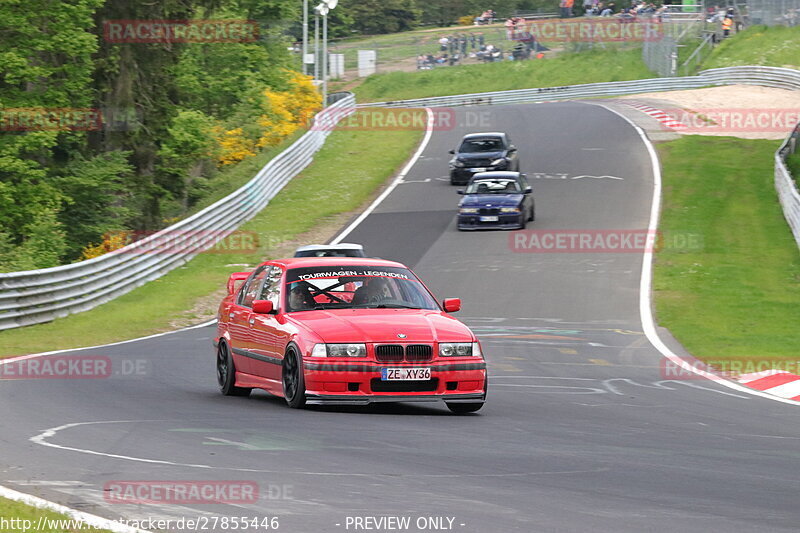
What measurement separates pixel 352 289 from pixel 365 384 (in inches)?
57.7

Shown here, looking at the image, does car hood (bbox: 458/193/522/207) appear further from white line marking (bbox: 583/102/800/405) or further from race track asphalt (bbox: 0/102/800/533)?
race track asphalt (bbox: 0/102/800/533)

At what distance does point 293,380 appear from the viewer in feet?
37.0

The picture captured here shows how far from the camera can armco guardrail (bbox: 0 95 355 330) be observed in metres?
21.7

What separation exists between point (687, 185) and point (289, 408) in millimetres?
29665

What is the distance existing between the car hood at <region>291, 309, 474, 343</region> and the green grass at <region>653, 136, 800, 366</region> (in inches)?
274

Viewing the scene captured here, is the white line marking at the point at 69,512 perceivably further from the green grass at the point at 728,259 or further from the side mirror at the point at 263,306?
the green grass at the point at 728,259

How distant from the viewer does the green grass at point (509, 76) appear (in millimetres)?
78438

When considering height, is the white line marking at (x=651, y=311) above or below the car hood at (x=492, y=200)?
below

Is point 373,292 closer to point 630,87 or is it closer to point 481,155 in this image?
point 481,155

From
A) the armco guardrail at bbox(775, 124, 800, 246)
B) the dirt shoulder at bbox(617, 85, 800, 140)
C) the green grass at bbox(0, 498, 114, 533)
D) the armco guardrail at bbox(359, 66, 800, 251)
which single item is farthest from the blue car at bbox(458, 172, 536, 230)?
the armco guardrail at bbox(359, 66, 800, 251)

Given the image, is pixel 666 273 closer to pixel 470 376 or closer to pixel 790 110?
pixel 470 376

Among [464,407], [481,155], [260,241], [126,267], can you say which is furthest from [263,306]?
[481,155]

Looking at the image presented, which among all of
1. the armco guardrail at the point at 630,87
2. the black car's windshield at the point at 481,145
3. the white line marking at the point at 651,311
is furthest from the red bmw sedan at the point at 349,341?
the armco guardrail at the point at 630,87

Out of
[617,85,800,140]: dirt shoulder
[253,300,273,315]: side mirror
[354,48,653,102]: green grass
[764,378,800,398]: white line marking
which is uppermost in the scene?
[354,48,653,102]: green grass
